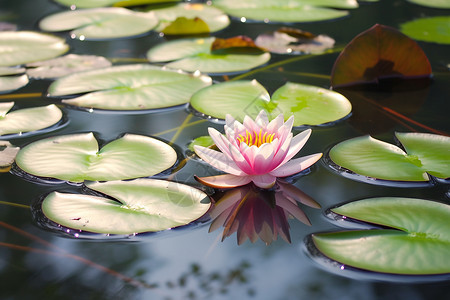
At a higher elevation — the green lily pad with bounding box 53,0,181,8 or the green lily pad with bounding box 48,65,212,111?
the green lily pad with bounding box 53,0,181,8

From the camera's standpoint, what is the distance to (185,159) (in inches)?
60.8

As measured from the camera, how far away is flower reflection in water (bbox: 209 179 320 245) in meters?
1.26

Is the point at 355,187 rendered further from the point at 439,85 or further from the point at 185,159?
the point at 439,85

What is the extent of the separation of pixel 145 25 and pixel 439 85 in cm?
141

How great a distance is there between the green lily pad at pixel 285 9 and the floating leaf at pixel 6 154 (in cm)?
156

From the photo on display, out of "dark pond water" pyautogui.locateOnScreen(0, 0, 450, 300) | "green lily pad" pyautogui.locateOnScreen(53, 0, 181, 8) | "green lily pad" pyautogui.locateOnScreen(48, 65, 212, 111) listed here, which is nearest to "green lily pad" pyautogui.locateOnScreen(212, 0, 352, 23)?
"green lily pad" pyautogui.locateOnScreen(53, 0, 181, 8)

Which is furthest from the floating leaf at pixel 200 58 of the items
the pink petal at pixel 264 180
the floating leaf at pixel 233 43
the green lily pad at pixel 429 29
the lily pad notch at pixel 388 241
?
the lily pad notch at pixel 388 241

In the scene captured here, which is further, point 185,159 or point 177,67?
point 177,67

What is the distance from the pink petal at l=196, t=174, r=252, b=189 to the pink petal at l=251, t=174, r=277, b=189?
0.9 inches

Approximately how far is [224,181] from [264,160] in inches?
5.0

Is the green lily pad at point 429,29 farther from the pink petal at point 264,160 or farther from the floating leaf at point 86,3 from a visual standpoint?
the floating leaf at point 86,3

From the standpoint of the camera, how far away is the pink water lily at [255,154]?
1.34 meters

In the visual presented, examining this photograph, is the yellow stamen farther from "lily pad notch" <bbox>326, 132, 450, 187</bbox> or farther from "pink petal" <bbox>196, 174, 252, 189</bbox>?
"lily pad notch" <bbox>326, 132, 450, 187</bbox>

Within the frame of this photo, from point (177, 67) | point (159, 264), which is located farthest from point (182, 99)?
point (159, 264)
